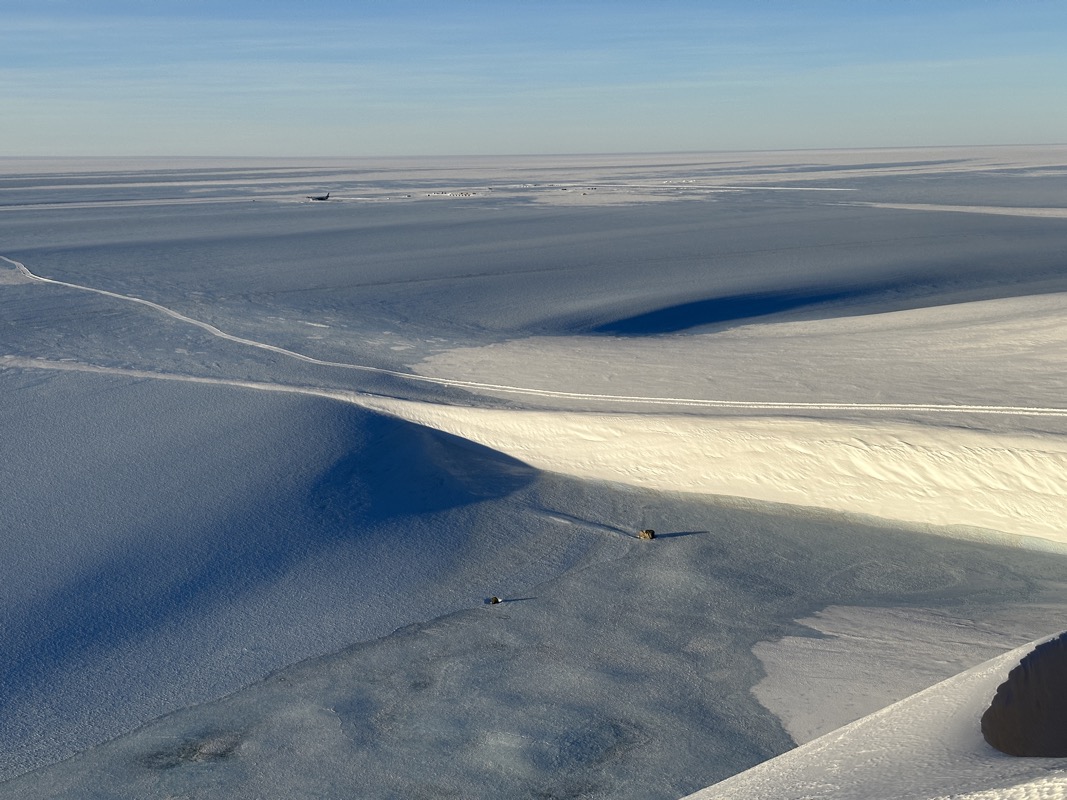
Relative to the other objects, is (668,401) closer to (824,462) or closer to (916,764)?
(824,462)

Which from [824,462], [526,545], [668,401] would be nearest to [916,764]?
[526,545]

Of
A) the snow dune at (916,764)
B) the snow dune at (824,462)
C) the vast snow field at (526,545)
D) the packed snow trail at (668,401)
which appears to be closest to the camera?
the snow dune at (916,764)

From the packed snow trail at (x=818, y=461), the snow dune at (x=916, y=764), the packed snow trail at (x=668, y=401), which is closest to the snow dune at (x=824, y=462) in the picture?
the packed snow trail at (x=818, y=461)

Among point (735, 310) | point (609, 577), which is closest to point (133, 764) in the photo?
point (609, 577)

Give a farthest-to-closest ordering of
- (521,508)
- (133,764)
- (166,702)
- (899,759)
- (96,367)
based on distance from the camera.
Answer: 1. (96,367)
2. (521,508)
3. (166,702)
4. (133,764)
5. (899,759)

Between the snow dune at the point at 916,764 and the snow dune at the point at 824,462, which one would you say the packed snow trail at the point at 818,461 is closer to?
the snow dune at the point at 824,462

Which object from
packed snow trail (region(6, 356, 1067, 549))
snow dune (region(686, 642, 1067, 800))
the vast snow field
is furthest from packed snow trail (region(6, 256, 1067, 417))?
snow dune (region(686, 642, 1067, 800))

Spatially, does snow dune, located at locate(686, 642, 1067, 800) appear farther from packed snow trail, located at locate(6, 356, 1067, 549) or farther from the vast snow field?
packed snow trail, located at locate(6, 356, 1067, 549)

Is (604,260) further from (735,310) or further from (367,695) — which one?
(367,695)
